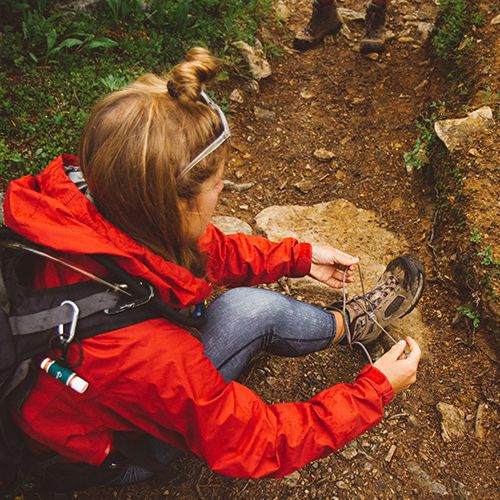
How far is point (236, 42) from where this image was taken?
5.21m

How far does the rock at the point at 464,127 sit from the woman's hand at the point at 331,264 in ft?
4.65

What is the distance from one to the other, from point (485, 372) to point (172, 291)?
217 centimetres

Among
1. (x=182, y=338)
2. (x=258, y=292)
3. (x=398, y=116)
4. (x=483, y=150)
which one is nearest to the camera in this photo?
(x=182, y=338)

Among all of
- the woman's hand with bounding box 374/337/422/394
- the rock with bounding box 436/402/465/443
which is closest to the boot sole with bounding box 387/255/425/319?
the rock with bounding box 436/402/465/443

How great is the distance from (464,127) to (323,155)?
1.25 meters

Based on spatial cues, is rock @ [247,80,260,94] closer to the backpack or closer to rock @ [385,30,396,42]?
rock @ [385,30,396,42]

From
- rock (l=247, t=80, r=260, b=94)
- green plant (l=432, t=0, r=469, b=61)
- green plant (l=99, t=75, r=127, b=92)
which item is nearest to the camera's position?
green plant (l=99, t=75, r=127, b=92)

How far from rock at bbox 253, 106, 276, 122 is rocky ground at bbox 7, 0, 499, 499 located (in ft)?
0.04

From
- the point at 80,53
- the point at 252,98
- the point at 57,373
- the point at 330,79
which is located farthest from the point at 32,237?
the point at 330,79

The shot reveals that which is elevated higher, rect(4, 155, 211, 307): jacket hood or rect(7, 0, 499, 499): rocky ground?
rect(4, 155, 211, 307): jacket hood

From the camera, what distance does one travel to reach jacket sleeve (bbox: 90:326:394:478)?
1.81 m

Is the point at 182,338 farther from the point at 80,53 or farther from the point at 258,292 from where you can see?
the point at 80,53

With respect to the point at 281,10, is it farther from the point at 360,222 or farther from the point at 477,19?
the point at 360,222

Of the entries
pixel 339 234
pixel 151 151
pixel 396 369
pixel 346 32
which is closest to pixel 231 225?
pixel 339 234
